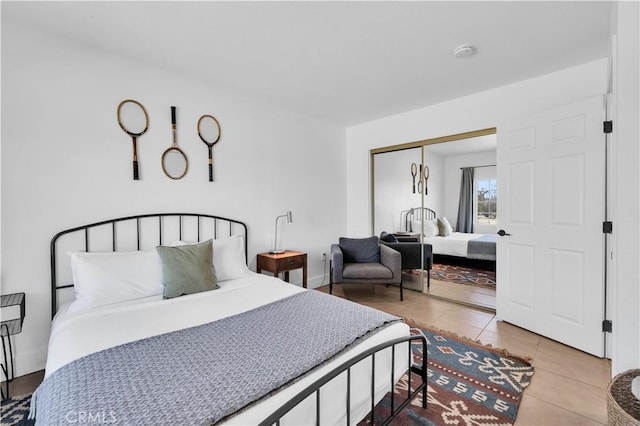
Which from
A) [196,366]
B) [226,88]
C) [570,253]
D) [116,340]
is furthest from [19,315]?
[570,253]

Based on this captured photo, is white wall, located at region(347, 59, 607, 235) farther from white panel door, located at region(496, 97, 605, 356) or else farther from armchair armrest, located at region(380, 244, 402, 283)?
armchair armrest, located at region(380, 244, 402, 283)

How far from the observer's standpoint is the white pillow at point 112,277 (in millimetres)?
1999

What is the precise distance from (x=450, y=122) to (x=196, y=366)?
11.8 feet

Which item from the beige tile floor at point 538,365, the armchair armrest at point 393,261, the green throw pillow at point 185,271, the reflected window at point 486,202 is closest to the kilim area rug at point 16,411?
the beige tile floor at point 538,365

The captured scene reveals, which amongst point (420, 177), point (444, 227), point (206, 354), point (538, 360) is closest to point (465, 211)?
point (444, 227)

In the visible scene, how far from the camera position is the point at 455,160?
4164 mm

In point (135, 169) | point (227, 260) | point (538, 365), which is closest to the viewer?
point (538, 365)

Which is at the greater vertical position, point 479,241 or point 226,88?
point 226,88

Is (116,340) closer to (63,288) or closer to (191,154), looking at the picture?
(63,288)

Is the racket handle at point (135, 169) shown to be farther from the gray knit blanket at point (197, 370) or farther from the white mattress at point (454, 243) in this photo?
the white mattress at point (454, 243)

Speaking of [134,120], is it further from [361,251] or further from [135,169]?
[361,251]

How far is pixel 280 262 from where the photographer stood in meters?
3.21

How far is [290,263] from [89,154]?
2100 mm

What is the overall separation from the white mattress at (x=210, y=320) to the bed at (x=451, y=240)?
2563 millimetres
